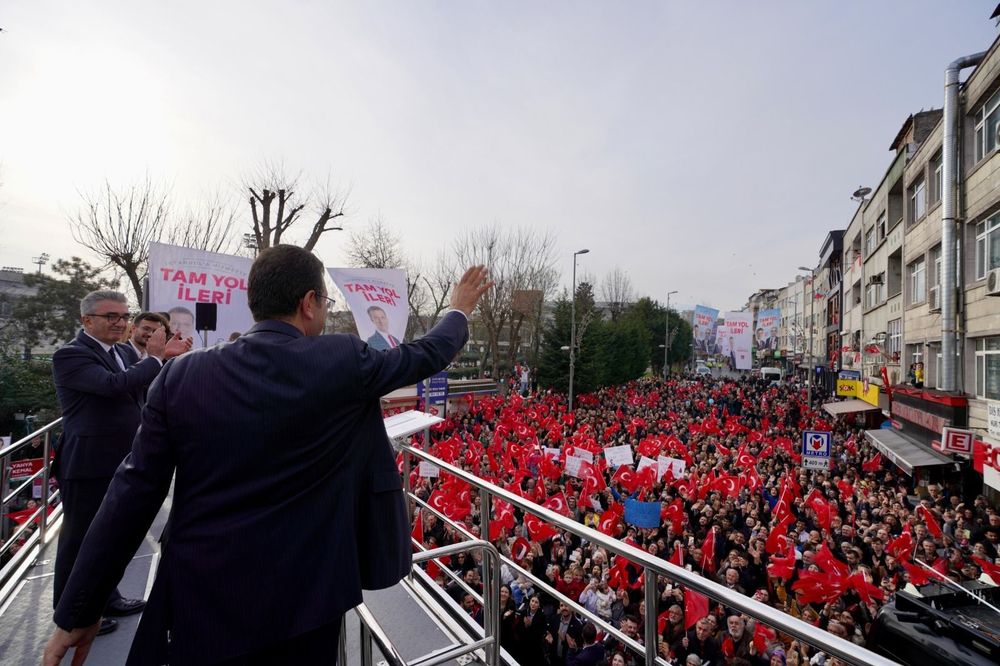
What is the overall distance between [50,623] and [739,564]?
6760mm

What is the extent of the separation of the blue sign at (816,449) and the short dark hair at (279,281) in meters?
12.9

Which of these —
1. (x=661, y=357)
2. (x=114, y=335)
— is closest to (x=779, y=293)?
(x=661, y=357)

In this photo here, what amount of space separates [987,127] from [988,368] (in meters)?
5.76

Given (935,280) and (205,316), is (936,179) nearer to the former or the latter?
(935,280)

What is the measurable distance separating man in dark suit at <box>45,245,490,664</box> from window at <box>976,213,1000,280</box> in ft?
52.5

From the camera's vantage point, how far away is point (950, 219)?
14.1 meters

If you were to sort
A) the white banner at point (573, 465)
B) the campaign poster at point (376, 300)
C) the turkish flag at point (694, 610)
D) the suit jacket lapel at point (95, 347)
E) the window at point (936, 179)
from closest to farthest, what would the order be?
1. the suit jacket lapel at point (95, 347)
2. the turkish flag at point (694, 610)
3. the campaign poster at point (376, 300)
4. the white banner at point (573, 465)
5. the window at point (936, 179)

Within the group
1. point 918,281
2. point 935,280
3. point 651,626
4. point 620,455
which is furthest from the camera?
point 918,281

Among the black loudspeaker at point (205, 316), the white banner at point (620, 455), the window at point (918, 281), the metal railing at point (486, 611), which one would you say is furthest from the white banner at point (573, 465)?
the window at point (918, 281)

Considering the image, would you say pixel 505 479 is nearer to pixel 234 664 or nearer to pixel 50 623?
pixel 50 623

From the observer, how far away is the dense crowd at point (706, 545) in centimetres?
505

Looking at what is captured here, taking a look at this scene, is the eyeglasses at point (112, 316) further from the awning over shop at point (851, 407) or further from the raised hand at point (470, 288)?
the awning over shop at point (851, 407)

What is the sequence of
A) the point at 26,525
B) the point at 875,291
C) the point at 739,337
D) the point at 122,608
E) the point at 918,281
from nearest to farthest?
the point at 122,608
the point at 26,525
the point at 918,281
the point at 875,291
the point at 739,337

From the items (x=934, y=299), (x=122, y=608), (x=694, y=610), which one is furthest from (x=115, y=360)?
(x=934, y=299)
